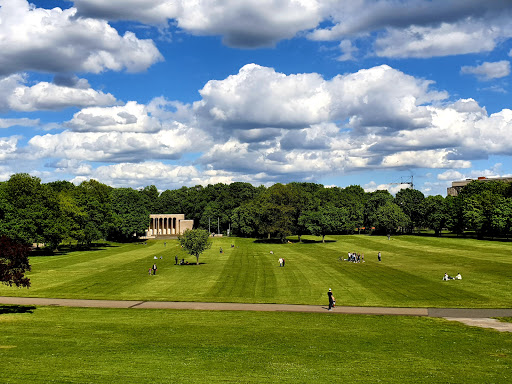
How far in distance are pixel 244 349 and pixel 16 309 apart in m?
24.4

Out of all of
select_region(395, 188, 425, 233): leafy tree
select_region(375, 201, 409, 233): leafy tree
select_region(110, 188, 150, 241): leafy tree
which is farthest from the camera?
select_region(395, 188, 425, 233): leafy tree

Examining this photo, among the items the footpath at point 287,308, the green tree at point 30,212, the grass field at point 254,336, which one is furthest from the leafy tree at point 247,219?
the footpath at point 287,308

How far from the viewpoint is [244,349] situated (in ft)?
88.7

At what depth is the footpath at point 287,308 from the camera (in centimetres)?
3941

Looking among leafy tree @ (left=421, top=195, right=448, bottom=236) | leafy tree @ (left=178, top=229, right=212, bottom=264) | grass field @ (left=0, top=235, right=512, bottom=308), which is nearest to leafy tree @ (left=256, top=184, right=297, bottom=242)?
grass field @ (left=0, top=235, right=512, bottom=308)

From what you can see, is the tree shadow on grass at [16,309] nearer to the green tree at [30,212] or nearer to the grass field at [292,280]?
the grass field at [292,280]

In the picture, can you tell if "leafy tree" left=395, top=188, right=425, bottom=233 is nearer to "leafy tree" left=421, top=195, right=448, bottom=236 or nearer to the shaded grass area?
"leafy tree" left=421, top=195, right=448, bottom=236

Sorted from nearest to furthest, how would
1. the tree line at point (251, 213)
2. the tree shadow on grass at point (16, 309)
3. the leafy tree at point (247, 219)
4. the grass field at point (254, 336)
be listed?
the grass field at point (254, 336)
the tree shadow on grass at point (16, 309)
the tree line at point (251, 213)
the leafy tree at point (247, 219)

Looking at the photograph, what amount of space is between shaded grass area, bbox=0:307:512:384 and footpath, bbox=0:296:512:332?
297cm

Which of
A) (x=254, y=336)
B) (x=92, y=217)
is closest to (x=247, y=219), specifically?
(x=92, y=217)

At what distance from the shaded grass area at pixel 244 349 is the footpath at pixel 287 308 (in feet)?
9.74

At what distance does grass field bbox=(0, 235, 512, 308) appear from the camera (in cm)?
4953

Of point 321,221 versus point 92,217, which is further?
point 321,221

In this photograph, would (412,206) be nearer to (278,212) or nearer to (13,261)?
(278,212)
